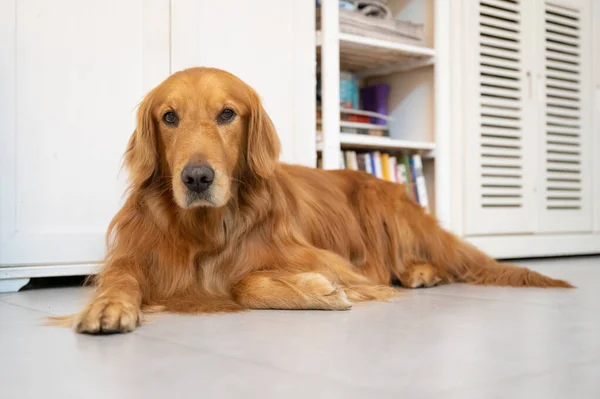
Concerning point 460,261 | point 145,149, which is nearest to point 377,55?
point 460,261

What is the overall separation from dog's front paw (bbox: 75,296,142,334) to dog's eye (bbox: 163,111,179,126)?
57cm

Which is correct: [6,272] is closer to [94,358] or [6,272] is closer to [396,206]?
[94,358]

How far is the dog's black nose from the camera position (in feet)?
5.75

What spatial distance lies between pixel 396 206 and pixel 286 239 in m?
0.75

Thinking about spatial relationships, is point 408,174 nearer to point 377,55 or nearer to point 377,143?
point 377,143

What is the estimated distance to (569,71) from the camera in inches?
162

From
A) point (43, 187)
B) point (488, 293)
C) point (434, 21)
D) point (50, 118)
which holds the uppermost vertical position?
point (434, 21)

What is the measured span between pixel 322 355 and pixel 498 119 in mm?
2750

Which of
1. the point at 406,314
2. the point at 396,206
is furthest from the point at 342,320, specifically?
the point at 396,206

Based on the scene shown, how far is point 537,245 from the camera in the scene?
3893mm

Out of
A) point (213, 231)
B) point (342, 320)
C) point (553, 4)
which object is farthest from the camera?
point (553, 4)

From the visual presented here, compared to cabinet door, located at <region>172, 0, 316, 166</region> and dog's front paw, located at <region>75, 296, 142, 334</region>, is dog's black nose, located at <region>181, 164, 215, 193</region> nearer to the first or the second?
dog's front paw, located at <region>75, 296, 142, 334</region>

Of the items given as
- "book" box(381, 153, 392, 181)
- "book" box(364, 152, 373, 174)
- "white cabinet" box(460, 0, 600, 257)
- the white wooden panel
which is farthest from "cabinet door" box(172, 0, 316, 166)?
the white wooden panel

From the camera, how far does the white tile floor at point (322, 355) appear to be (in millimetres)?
1044
